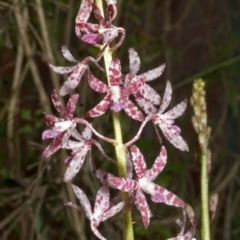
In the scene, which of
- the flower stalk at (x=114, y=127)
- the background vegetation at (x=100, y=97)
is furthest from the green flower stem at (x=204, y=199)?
the background vegetation at (x=100, y=97)

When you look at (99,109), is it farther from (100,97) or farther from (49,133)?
(100,97)

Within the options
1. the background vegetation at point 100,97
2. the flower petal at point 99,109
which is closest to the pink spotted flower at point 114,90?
the flower petal at point 99,109

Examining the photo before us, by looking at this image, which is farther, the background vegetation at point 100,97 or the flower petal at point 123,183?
the background vegetation at point 100,97

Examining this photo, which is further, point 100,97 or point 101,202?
point 100,97

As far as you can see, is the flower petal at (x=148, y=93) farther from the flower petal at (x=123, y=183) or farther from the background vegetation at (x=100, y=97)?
the background vegetation at (x=100, y=97)

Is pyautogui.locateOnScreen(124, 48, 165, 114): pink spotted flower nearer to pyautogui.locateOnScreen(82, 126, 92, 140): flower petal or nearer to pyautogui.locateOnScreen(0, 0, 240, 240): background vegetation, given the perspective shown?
pyautogui.locateOnScreen(82, 126, 92, 140): flower petal

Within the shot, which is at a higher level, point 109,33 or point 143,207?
point 109,33

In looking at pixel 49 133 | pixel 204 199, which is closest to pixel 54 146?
pixel 49 133

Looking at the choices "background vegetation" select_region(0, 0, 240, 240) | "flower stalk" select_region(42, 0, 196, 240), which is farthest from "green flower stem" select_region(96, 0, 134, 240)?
"background vegetation" select_region(0, 0, 240, 240)

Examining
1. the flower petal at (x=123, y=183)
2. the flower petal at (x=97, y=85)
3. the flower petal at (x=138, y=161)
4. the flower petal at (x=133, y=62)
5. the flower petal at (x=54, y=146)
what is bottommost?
the flower petal at (x=123, y=183)

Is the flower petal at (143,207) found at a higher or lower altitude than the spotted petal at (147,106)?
lower
